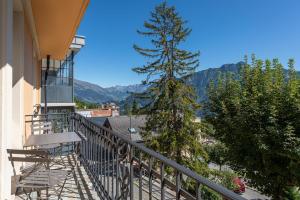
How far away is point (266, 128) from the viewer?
1061 cm

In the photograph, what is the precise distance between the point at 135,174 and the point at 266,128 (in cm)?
983

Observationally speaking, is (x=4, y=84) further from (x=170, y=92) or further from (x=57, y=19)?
(x=170, y=92)

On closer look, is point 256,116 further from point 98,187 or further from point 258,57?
point 98,187

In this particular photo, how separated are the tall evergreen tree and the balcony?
34.1ft

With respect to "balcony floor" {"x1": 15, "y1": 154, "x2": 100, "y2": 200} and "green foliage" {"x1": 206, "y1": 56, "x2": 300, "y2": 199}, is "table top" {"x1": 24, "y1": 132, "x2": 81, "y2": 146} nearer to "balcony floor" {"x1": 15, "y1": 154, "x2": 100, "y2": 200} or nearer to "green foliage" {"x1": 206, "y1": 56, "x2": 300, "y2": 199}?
"balcony floor" {"x1": 15, "y1": 154, "x2": 100, "y2": 200}

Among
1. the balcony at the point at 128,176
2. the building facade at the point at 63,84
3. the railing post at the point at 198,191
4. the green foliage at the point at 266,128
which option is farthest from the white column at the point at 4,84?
the green foliage at the point at 266,128

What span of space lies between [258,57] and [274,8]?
25.6 metres

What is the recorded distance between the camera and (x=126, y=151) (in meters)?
2.16

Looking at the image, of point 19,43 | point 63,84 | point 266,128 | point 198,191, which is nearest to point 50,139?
point 19,43

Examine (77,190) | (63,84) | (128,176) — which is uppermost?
(63,84)

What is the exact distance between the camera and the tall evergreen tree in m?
14.4

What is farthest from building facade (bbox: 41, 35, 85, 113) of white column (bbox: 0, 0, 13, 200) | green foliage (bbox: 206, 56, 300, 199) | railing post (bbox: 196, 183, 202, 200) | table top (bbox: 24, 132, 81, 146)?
railing post (bbox: 196, 183, 202, 200)

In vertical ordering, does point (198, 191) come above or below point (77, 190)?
above

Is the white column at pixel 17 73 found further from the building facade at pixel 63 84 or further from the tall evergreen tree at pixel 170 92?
the tall evergreen tree at pixel 170 92
